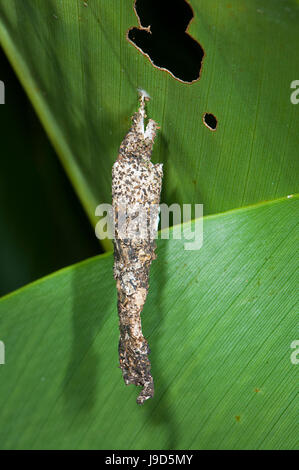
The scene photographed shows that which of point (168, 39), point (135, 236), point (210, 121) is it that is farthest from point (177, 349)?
point (168, 39)

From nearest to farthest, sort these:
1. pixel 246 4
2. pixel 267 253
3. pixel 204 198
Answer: pixel 246 4, pixel 267 253, pixel 204 198

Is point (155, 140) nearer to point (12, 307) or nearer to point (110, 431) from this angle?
point (12, 307)

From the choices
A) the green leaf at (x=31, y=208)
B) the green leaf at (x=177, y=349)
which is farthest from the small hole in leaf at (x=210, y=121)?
the green leaf at (x=31, y=208)

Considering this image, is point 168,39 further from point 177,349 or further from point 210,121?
point 177,349

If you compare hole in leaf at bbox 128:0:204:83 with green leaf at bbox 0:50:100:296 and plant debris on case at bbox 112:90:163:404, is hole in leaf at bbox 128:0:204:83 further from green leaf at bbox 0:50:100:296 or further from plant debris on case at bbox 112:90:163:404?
green leaf at bbox 0:50:100:296

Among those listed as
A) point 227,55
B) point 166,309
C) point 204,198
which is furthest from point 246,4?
point 166,309

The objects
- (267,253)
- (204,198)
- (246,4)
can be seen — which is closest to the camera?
(246,4)

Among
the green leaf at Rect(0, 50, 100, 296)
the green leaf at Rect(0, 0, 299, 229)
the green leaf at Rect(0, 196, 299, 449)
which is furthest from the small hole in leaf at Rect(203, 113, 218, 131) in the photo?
the green leaf at Rect(0, 50, 100, 296)
